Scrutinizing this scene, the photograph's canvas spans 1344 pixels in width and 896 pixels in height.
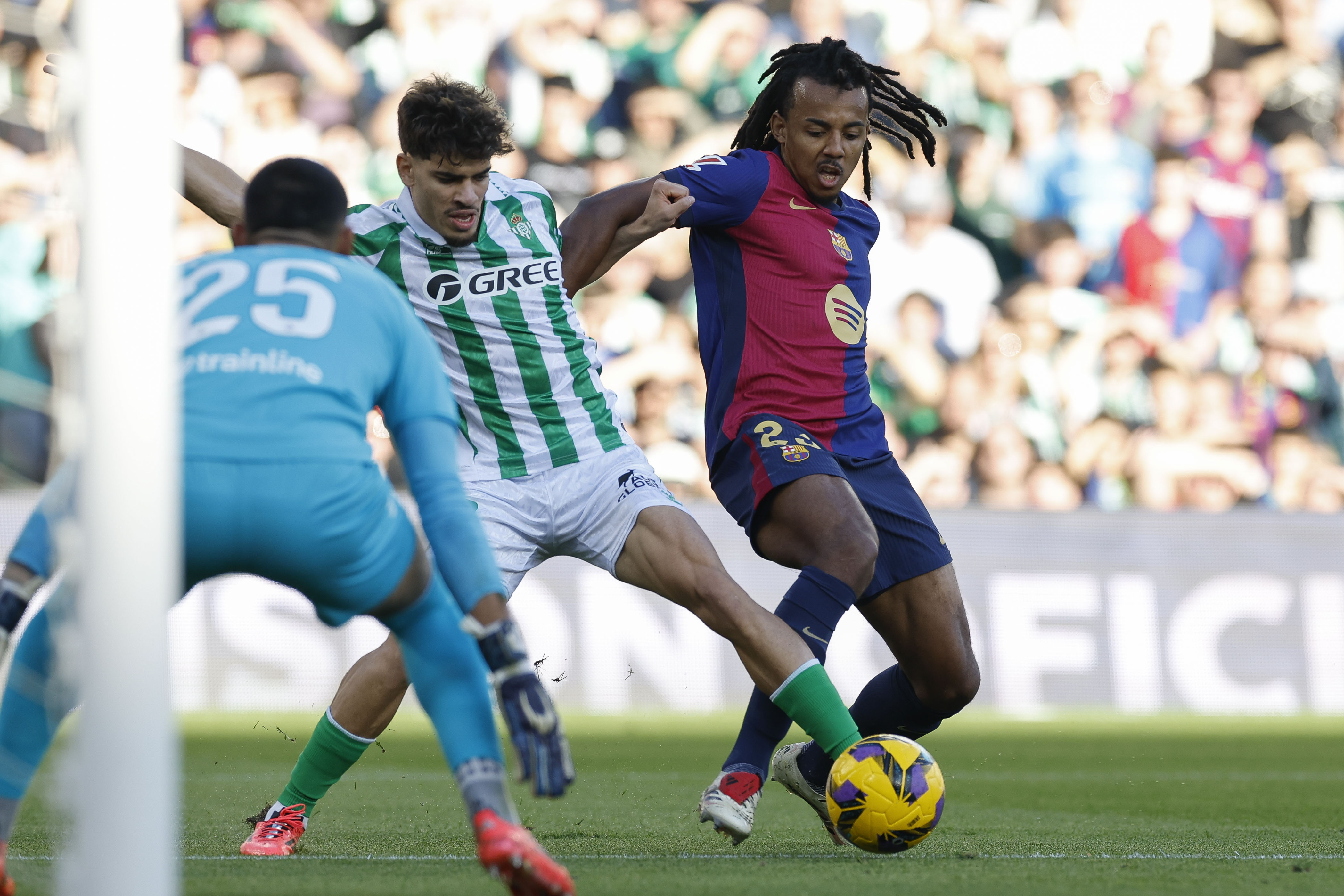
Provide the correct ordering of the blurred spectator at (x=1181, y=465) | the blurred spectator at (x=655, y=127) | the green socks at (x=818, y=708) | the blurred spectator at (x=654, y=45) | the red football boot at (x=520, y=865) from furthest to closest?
the blurred spectator at (x=654, y=45), the blurred spectator at (x=655, y=127), the blurred spectator at (x=1181, y=465), the green socks at (x=818, y=708), the red football boot at (x=520, y=865)

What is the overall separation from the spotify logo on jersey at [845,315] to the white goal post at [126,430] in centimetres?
324

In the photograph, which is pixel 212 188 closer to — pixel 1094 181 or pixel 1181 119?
pixel 1094 181

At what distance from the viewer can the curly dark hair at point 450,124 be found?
4559mm

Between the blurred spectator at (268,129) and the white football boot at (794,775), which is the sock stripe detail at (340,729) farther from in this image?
the blurred spectator at (268,129)

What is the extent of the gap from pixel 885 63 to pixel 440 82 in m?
7.97

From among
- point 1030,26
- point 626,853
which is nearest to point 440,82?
point 626,853

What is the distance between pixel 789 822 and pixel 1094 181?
25.0 feet

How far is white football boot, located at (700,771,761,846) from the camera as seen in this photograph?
14.7ft

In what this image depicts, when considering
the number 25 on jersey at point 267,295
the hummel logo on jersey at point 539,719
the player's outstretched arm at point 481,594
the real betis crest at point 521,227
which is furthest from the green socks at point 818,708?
the number 25 on jersey at point 267,295

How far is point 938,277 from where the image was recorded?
11320 mm

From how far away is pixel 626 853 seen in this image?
446 cm

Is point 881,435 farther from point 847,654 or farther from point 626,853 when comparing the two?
point 847,654

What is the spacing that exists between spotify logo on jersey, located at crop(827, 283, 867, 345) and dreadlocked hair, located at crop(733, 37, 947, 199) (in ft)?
1.66

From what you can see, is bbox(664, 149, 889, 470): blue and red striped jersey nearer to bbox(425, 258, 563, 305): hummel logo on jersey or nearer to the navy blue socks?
bbox(425, 258, 563, 305): hummel logo on jersey
